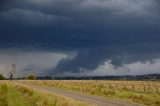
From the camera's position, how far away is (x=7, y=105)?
4462cm

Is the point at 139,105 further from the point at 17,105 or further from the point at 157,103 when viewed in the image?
the point at 17,105

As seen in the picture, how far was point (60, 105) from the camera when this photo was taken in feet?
137

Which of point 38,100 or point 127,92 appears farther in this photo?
point 127,92

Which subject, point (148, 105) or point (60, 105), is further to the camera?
point (148, 105)

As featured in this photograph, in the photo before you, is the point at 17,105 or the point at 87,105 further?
the point at 17,105

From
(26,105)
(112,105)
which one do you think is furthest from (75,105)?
(26,105)

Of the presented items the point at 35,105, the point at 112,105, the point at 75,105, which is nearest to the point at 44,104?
the point at 35,105

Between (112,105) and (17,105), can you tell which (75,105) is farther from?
(17,105)

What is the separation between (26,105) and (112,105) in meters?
10.2

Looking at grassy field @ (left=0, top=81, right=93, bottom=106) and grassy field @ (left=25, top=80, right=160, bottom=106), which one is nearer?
grassy field @ (left=0, top=81, right=93, bottom=106)

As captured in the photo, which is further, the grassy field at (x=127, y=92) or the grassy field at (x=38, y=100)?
the grassy field at (x=127, y=92)

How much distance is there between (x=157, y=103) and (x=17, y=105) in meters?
16.5

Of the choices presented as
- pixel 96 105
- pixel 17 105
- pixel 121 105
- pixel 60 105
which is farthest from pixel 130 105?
pixel 17 105

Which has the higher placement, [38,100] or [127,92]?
[127,92]
